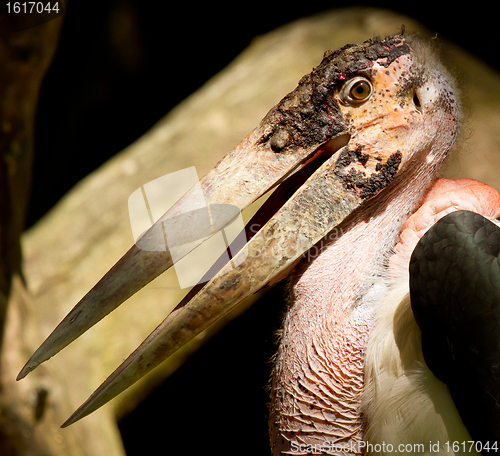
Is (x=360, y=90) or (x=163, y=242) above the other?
(x=360, y=90)

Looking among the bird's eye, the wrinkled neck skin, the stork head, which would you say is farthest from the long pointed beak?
the wrinkled neck skin

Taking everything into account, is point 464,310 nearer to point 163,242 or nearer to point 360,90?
point 360,90

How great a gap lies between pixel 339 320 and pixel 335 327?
0.02 meters

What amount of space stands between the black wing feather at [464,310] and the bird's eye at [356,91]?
1.34 ft

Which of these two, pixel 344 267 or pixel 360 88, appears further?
pixel 344 267

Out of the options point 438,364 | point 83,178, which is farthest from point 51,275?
point 438,364

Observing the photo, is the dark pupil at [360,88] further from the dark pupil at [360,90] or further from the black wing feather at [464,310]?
the black wing feather at [464,310]

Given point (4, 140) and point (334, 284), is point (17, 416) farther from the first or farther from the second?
point (334, 284)

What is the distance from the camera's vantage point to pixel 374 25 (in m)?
2.00

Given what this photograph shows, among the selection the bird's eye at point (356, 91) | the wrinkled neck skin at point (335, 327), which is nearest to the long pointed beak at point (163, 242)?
the bird's eye at point (356, 91)

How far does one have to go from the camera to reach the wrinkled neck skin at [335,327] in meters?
1.26

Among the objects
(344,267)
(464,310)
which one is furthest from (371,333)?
(464,310)

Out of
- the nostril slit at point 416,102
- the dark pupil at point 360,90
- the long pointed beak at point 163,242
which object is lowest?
the long pointed beak at point 163,242

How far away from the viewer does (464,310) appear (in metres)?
1.00
